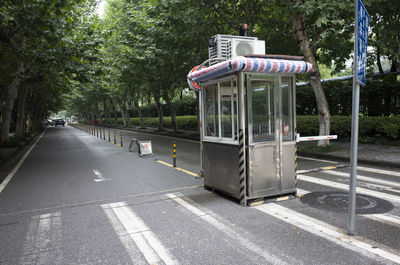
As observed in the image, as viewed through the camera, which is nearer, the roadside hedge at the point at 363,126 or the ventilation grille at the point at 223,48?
the ventilation grille at the point at 223,48

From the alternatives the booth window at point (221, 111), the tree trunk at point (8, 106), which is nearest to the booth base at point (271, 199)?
the booth window at point (221, 111)

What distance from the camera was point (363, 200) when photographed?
600 cm

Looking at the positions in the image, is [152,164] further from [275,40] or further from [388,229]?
[275,40]

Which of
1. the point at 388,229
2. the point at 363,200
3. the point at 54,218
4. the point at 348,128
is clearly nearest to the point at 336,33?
the point at 348,128

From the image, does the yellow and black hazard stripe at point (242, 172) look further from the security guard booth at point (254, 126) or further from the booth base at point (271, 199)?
the booth base at point (271, 199)

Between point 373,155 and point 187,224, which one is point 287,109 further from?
point 373,155

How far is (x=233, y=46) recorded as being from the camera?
649 cm

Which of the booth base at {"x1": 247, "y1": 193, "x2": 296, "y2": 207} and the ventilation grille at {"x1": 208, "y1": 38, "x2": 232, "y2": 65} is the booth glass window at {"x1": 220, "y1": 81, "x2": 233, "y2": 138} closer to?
the ventilation grille at {"x1": 208, "y1": 38, "x2": 232, "y2": 65}

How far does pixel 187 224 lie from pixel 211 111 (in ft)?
9.37

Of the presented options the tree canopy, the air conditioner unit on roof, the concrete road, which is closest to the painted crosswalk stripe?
the concrete road

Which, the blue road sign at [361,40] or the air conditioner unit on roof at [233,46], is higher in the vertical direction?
the air conditioner unit on roof at [233,46]

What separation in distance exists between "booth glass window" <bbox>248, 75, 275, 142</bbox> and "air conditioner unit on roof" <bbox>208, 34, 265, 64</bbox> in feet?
2.89

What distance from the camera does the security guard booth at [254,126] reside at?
19.4 feet

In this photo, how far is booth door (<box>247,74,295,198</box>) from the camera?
238 inches
